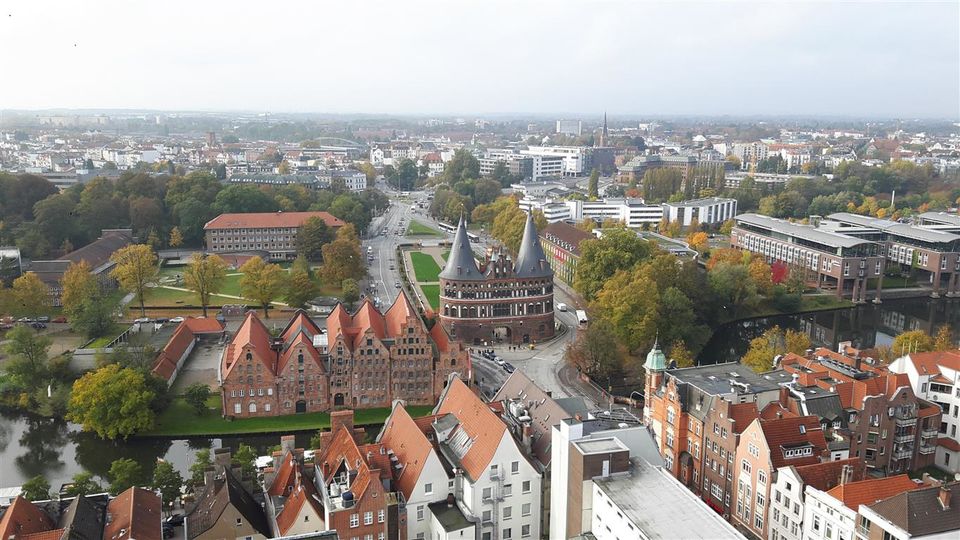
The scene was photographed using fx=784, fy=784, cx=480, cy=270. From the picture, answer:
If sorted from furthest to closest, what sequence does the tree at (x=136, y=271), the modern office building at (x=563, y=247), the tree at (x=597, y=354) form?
the modern office building at (x=563, y=247) < the tree at (x=136, y=271) < the tree at (x=597, y=354)

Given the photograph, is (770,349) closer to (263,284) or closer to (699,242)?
(263,284)

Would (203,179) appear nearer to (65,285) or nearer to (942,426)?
(65,285)

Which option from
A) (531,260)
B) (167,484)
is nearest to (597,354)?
(531,260)

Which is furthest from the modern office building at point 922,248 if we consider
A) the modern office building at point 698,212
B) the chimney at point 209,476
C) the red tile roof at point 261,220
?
the chimney at point 209,476

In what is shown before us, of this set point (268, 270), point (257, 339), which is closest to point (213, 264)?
point (268, 270)

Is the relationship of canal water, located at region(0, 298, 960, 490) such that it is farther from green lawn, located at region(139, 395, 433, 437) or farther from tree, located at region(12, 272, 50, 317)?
tree, located at region(12, 272, 50, 317)

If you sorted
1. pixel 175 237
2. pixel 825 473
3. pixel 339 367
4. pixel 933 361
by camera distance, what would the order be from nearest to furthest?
pixel 825 473 → pixel 933 361 → pixel 339 367 → pixel 175 237

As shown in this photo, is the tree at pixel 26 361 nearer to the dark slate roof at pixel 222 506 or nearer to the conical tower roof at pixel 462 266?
the dark slate roof at pixel 222 506
